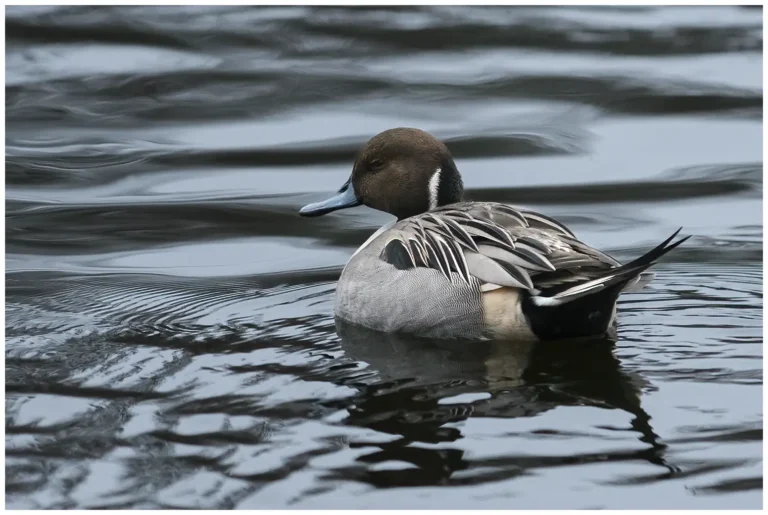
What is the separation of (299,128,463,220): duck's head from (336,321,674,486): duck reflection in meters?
0.94

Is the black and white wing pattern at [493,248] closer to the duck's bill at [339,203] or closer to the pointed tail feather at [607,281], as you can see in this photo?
the pointed tail feather at [607,281]

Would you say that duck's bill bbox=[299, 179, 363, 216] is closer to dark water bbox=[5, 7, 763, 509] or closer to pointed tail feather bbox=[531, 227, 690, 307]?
dark water bbox=[5, 7, 763, 509]

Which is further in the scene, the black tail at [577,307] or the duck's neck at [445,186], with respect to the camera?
the duck's neck at [445,186]

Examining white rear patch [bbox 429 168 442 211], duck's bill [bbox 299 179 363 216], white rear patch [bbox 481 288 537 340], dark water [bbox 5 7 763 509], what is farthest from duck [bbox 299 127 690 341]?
duck's bill [bbox 299 179 363 216]

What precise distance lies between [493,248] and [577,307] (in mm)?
488

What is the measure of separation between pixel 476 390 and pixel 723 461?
1.19m

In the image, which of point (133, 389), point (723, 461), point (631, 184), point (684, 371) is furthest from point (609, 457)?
point (631, 184)

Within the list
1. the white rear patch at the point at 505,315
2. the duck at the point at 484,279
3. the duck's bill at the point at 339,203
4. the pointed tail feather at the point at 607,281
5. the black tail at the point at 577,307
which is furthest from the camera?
the duck's bill at the point at 339,203

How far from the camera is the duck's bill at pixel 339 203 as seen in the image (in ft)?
24.0

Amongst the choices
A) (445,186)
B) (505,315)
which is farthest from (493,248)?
(445,186)

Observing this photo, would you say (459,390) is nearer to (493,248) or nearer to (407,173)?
(493,248)

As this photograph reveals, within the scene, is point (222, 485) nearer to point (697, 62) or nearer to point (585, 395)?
point (585, 395)

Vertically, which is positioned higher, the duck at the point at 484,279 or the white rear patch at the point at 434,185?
the white rear patch at the point at 434,185

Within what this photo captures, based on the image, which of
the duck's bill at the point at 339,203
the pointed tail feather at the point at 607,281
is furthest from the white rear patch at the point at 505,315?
the duck's bill at the point at 339,203
